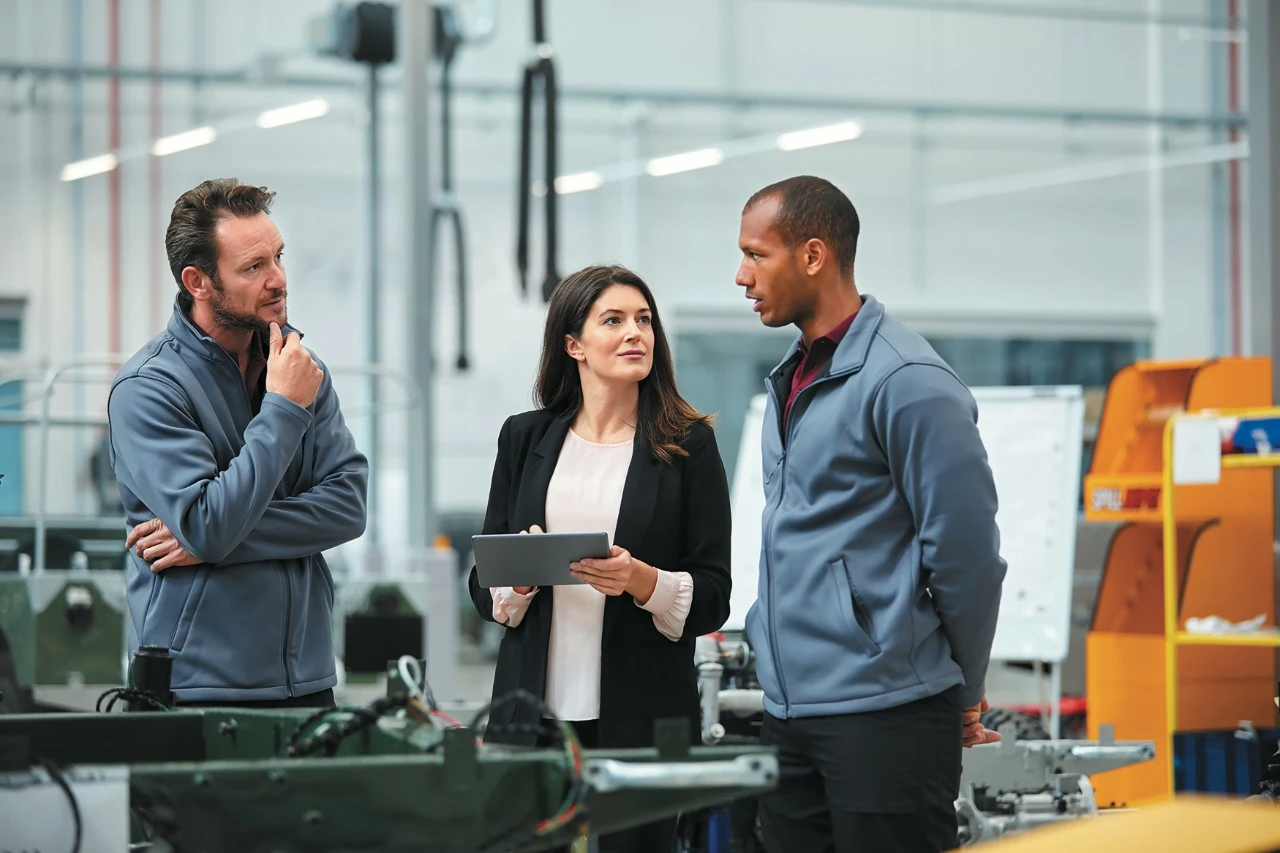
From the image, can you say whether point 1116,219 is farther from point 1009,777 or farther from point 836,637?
point 836,637

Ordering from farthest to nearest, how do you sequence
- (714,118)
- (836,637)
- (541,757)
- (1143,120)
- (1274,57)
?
1. (1143,120)
2. (714,118)
3. (1274,57)
4. (836,637)
5. (541,757)

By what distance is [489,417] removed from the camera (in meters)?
9.70

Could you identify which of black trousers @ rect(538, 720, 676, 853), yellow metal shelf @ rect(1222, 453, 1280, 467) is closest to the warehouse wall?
yellow metal shelf @ rect(1222, 453, 1280, 467)

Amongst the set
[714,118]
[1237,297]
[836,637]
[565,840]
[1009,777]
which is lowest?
[1009,777]

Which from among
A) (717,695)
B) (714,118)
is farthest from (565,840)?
(714,118)

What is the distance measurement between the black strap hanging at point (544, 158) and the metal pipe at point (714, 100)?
375cm

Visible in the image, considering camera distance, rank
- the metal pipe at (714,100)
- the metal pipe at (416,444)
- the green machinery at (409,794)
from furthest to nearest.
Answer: the metal pipe at (714,100) < the metal pipe at (416,444) < the green machinery at (409,794)

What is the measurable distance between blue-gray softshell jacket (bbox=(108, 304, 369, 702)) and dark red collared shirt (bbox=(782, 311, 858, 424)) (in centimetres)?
69

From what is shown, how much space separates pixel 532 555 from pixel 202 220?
70cm

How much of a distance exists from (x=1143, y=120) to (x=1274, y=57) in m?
6.85

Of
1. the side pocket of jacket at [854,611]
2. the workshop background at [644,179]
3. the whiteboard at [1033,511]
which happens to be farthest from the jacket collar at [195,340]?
the workshop background at [644,179]

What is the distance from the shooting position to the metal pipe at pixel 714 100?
898cm

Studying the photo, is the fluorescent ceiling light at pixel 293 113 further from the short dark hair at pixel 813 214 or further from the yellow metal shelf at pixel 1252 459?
the short dark hair at pixel 813 214

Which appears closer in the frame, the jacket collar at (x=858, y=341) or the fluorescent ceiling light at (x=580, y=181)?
the jacket collar at (x=858, y=341)
